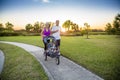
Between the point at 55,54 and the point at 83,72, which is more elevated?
the point at 55,54

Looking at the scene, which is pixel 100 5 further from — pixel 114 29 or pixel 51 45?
pixel 114 29

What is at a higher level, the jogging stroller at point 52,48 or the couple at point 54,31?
the couple at point 54,31

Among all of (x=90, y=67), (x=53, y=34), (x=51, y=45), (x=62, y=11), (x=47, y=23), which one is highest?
(x=62, y=11)

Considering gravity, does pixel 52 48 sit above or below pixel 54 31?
below

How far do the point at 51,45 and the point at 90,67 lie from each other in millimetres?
1764

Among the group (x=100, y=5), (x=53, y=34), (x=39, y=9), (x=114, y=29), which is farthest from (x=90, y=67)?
(x=114, y=29)

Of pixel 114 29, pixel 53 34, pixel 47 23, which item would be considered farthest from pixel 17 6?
pixel 114 29

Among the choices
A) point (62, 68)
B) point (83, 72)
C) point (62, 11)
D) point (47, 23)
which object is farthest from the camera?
point (62, 11)

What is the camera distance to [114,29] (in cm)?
3453

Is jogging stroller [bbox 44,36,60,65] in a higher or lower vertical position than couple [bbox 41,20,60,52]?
lower

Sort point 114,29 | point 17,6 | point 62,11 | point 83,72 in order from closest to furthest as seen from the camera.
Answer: point 83,72 < point 17,6 < point 62,11 < point 114,29

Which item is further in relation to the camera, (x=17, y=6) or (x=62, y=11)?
(x=62, y=11)

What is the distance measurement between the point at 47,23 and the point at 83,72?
8.46 ft

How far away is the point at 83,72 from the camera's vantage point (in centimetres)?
442
